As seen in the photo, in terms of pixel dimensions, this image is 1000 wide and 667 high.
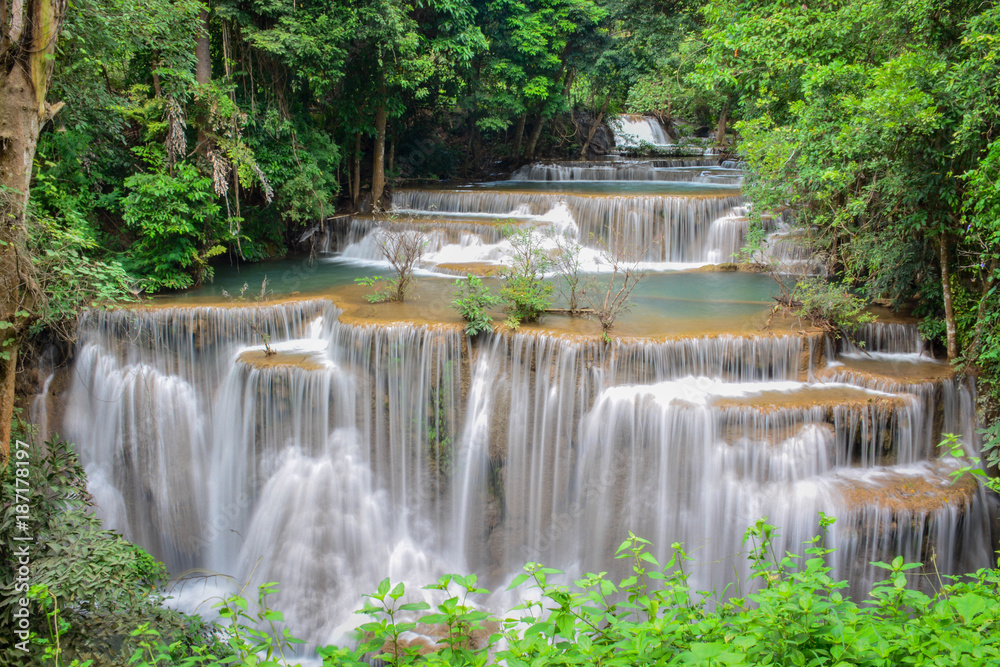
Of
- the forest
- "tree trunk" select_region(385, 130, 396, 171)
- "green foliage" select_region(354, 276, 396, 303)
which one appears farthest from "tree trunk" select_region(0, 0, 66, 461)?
"tree trunk" select_region(385, 130, 396, 171)

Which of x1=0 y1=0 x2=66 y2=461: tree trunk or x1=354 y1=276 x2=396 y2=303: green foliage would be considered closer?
x1=0 y1=0 x2=66 y2=461: tree trunk

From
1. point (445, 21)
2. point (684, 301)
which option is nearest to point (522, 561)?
point (684, 301)

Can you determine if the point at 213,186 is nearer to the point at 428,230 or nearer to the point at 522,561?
the point at 428,230

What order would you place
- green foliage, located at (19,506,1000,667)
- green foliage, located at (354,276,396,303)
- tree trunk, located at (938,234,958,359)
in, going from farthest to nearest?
green foliage, located at (354,276,396,303)
tree trunk, located at (938,234,958,359)
green foliage, located at (19,506,1000,667)

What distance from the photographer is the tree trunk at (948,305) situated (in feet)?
25.7

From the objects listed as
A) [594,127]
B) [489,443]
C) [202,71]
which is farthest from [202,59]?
[594,127]

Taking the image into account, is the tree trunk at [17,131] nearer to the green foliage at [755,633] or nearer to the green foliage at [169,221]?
the green foliage at [169,221]

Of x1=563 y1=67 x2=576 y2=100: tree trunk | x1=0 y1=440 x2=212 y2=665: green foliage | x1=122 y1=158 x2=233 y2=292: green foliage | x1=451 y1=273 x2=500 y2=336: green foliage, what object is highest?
x1=563 y1=67 x2=576 y2=100: tree trunk

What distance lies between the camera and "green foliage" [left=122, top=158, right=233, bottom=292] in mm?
10438

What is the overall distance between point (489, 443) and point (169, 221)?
6603 mm

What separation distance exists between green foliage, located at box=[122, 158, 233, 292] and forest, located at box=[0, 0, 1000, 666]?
0.17 ft

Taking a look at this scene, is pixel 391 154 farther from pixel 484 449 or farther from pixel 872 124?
pixel 872 124

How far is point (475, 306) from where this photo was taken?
8531 millimetres

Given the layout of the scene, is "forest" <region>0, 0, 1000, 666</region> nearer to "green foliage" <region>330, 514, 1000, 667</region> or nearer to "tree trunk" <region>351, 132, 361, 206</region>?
"green foliage" <region>330, 514, 1000, 667</region>
